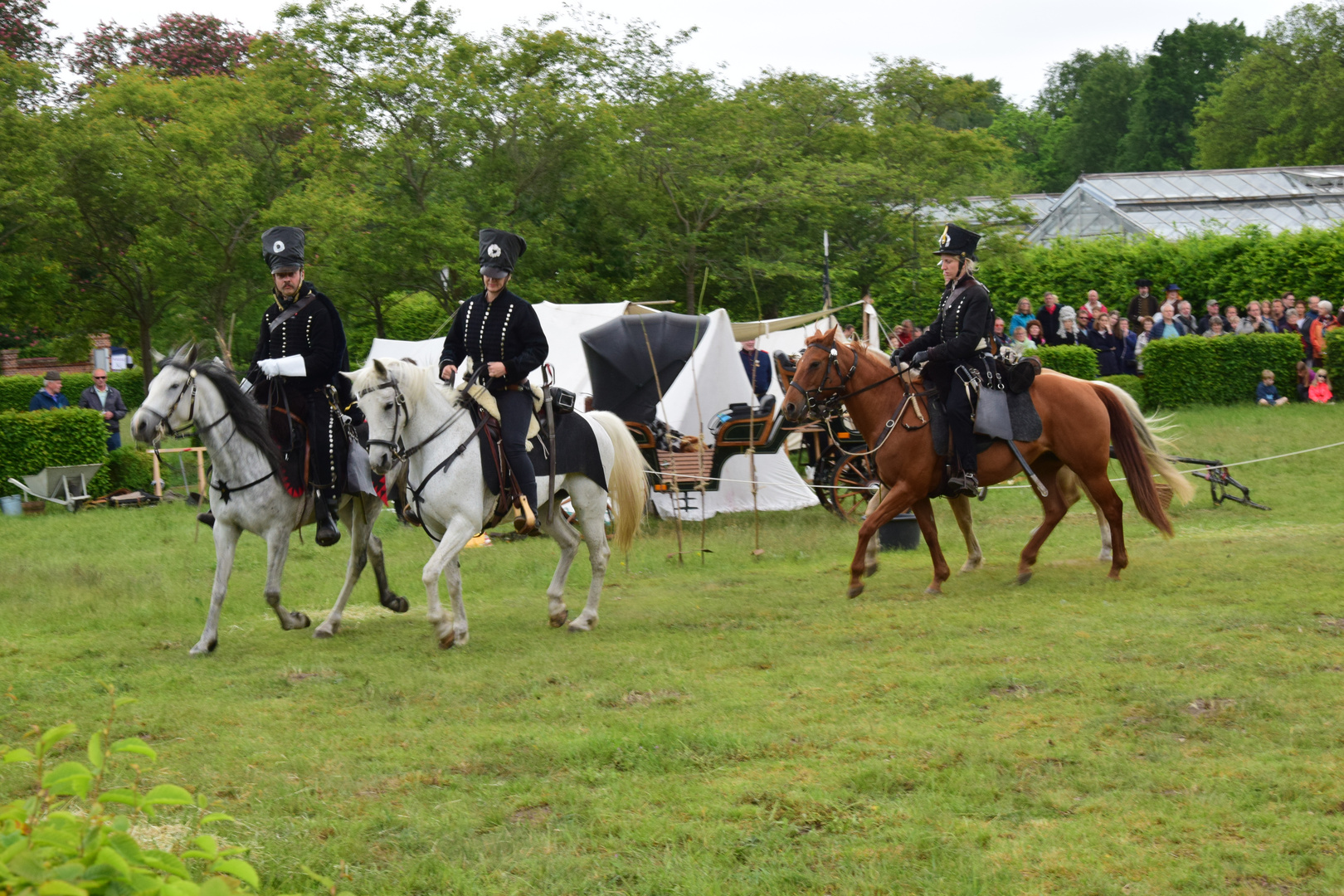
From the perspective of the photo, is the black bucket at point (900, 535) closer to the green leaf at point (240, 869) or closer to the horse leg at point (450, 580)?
the horse leg at point (450, 580)

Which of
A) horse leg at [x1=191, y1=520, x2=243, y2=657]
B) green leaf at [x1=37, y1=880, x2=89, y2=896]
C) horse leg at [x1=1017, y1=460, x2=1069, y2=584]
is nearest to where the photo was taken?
A: green leaf at [x1=37, y1=880, x2=89, y2=896]

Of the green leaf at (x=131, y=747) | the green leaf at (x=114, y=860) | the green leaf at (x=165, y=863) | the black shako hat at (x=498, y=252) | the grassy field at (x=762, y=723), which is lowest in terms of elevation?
the grassy field at (x=762, y=723)

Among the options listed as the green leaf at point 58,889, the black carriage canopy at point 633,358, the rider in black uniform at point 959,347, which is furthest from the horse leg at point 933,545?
the green leaf at point 58,889

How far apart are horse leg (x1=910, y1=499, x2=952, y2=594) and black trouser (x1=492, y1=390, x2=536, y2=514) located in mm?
3438

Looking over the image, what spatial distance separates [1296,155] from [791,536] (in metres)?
51.8

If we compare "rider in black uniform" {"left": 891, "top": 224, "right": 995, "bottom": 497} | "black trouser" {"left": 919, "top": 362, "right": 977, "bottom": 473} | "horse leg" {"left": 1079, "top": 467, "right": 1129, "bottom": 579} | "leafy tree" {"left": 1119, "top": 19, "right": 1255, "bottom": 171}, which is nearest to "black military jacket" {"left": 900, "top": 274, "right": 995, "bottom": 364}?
"rider in black uniform" {"left": 891, "top": 224, "right": 995, "bottom": 497}

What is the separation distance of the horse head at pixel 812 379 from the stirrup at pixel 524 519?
262 cm

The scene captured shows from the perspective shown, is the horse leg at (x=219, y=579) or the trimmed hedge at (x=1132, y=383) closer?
the horse leg at (x=219, y=579)

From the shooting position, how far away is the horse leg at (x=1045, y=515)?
413 inches

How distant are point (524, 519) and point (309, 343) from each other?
80.1 inches

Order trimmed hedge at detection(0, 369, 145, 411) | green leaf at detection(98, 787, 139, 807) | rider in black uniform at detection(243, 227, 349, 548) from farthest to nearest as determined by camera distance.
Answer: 1. trimmed hedge at detection(0, 369, 145, 411)
2. rider in black uniform at detection(243, 227, 349, 548)
3. green leaf at detection(98, 787, 139, 807)

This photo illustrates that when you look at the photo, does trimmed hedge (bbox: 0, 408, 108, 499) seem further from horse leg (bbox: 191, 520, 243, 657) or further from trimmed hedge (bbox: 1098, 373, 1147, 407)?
trimmed hedge (bbox: 1098, 373, 1147, 407)

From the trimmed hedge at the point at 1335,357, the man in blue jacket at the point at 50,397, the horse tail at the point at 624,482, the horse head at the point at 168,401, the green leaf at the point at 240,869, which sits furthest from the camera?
the trimmed hedge at the point at 1335,357

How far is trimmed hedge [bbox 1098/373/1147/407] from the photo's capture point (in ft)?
71.9
